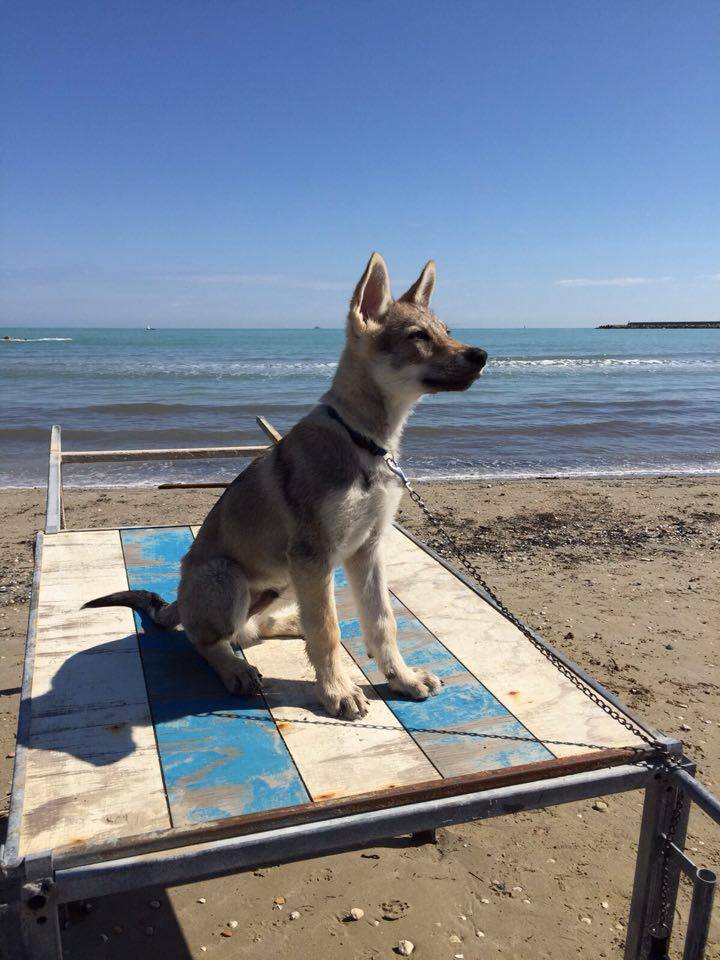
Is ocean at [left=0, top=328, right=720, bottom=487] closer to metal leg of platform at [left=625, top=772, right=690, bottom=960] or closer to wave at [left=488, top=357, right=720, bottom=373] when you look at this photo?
wave at [left=488, top=357, right=720, bottom=373]

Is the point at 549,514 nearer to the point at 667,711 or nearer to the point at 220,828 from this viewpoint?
the point at 667,711

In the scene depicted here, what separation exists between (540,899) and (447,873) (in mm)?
457

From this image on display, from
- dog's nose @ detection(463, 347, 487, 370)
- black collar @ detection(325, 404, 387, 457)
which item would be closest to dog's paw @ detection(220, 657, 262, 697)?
black collar @ detection(325, 404, 387, 457)

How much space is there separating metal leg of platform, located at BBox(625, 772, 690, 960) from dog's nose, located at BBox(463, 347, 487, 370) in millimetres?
1776

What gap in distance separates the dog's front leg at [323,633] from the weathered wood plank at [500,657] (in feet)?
1.75

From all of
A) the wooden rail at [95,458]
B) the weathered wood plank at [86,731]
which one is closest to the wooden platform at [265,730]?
the weathered wood plank at [86,731]

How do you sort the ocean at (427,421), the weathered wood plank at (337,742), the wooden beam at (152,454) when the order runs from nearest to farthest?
the weathered wood plank at (337,742) → the wooden beam at (152,454) → the ocean at (427,421)

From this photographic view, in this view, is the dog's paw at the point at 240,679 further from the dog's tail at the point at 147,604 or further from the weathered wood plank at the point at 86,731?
the dog's tail at the point at 147,604

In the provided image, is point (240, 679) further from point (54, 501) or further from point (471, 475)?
point (471, 475)

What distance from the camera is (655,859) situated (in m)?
2.76

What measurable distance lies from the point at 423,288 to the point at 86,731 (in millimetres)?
2495

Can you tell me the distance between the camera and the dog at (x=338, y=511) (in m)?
3.21

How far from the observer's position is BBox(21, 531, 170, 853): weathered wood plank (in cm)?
248

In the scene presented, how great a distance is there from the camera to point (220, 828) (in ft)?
7.74
